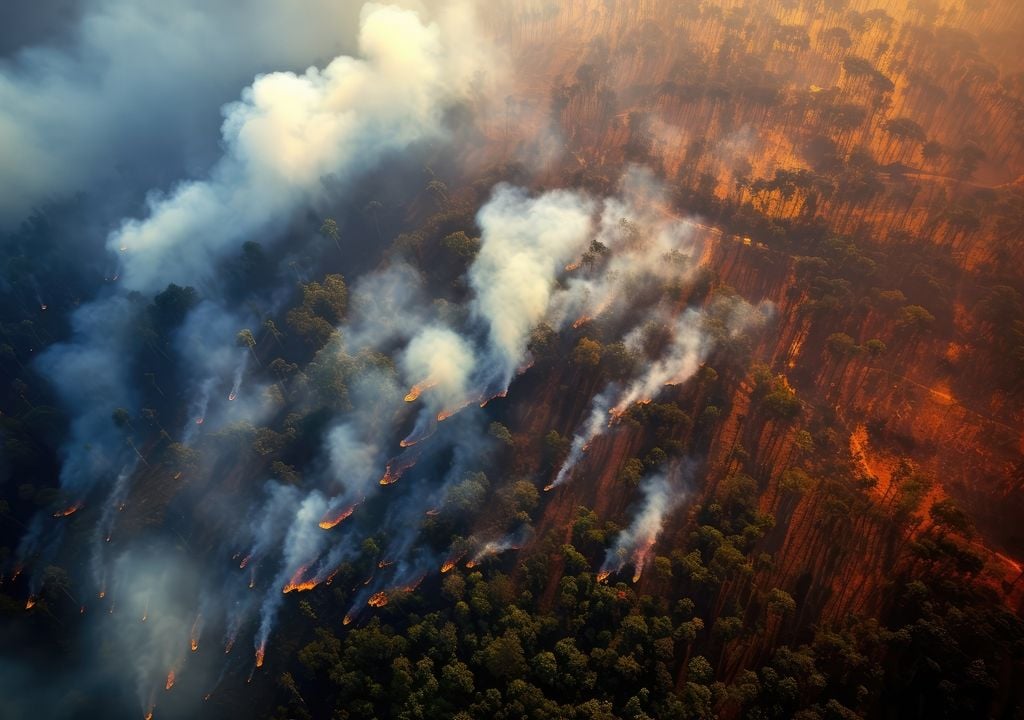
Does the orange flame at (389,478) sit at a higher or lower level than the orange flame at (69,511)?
higher

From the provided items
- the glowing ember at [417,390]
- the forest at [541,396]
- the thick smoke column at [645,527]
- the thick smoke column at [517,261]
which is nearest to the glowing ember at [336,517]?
the forest at [541,396]

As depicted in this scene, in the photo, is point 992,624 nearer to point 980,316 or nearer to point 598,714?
point 598,714

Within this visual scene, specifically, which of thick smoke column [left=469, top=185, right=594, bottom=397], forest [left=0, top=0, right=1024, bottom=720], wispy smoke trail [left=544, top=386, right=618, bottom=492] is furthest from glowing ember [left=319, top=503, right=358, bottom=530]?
wispy smoke trail [left=544, top=386, right=618, bottom=492]

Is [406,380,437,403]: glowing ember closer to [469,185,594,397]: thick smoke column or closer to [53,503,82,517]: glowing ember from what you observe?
[469,185,594,397]: thick smoke column

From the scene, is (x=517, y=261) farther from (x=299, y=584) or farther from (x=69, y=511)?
(x=69, y=511)

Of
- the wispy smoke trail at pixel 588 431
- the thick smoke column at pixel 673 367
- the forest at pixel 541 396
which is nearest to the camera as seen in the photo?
the forest at pixel 541 396

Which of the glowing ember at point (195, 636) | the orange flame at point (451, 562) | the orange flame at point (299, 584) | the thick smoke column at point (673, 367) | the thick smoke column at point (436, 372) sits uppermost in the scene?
the thick smoke column at point (673, 367)

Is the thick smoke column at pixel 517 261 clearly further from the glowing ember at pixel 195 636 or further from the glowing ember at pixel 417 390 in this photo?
the glowing ember at pixel 195 636
